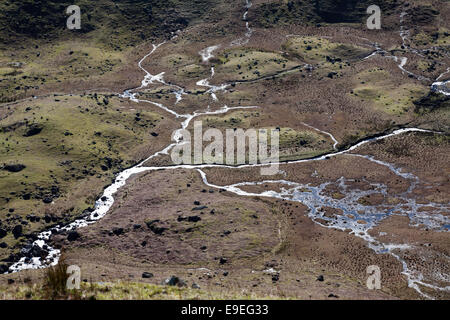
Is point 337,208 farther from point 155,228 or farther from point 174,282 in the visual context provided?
point 174,282

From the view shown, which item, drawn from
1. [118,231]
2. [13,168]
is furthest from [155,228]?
[13,168]

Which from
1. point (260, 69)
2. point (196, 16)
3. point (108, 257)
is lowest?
point (108, 257)

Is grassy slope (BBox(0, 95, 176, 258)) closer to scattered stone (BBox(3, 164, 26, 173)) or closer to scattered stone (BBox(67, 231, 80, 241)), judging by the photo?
scattered stone (BBox(3, 164, 26, 173))

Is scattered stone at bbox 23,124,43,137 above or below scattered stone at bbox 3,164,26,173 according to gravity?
above

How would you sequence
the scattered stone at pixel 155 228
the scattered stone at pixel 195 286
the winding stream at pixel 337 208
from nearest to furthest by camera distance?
the scattered stone at pixel 195 286
the winding stream at pixel 337 208
the scattered stone at pixel 155 228

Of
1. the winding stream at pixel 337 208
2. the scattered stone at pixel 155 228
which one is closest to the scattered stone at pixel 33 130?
the winding stream at pixel 337 208

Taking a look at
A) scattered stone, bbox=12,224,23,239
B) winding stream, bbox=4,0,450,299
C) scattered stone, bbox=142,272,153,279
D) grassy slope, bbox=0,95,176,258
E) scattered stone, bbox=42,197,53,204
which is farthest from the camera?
scattered stone, bbox=42,197,53,204

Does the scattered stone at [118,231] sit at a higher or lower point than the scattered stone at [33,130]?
lower

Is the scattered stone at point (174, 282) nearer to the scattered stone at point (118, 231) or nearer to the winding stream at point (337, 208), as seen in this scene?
the winding stream at point (337, 208)

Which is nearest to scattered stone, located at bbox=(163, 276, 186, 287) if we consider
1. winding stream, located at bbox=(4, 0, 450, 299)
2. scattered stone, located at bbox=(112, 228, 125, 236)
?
winding stream, located at bbox=(4, 0, 450, 299)
